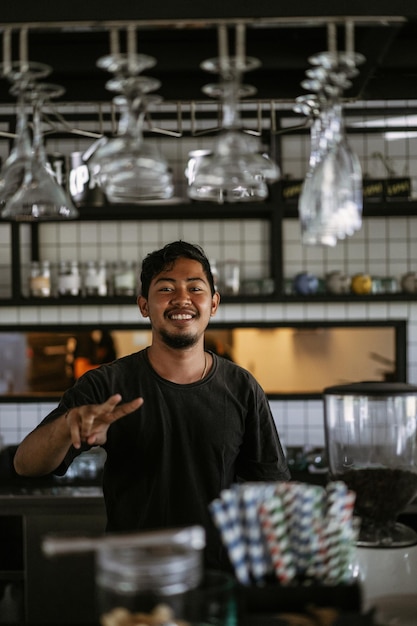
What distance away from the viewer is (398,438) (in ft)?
7.43

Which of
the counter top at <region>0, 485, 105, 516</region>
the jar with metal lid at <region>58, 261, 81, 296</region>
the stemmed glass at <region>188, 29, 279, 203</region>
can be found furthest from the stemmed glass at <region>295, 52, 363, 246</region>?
the jar with metal lid at <region>58, 261, 81, 296</region>

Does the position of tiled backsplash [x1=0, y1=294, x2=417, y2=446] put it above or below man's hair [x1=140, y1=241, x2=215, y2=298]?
below

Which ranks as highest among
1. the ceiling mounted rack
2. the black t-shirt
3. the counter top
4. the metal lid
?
the ceiling mounted rack

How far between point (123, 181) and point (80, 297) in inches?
124

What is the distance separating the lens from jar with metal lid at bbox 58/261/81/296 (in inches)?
192

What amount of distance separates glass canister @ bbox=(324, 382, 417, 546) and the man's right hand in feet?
1.78

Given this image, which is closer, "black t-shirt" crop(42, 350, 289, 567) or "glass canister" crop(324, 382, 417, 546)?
"glass canister" crop(324, 382, 417, 546)

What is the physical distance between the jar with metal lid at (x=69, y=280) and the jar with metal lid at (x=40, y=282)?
78 millimetres

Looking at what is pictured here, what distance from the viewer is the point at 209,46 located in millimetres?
1948

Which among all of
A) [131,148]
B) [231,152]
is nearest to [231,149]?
[231,152]

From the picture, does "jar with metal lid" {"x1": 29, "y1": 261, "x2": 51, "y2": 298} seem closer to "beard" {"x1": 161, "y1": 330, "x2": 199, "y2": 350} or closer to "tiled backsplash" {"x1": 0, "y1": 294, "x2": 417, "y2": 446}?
"tiled backsplash" {"x1": 0, "y1": 294, "x2": 417, "y2": 446}

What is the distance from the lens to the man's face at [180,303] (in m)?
2.73

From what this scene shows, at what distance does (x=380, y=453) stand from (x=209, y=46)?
3.46 feet

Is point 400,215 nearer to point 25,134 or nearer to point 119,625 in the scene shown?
point 25,134
